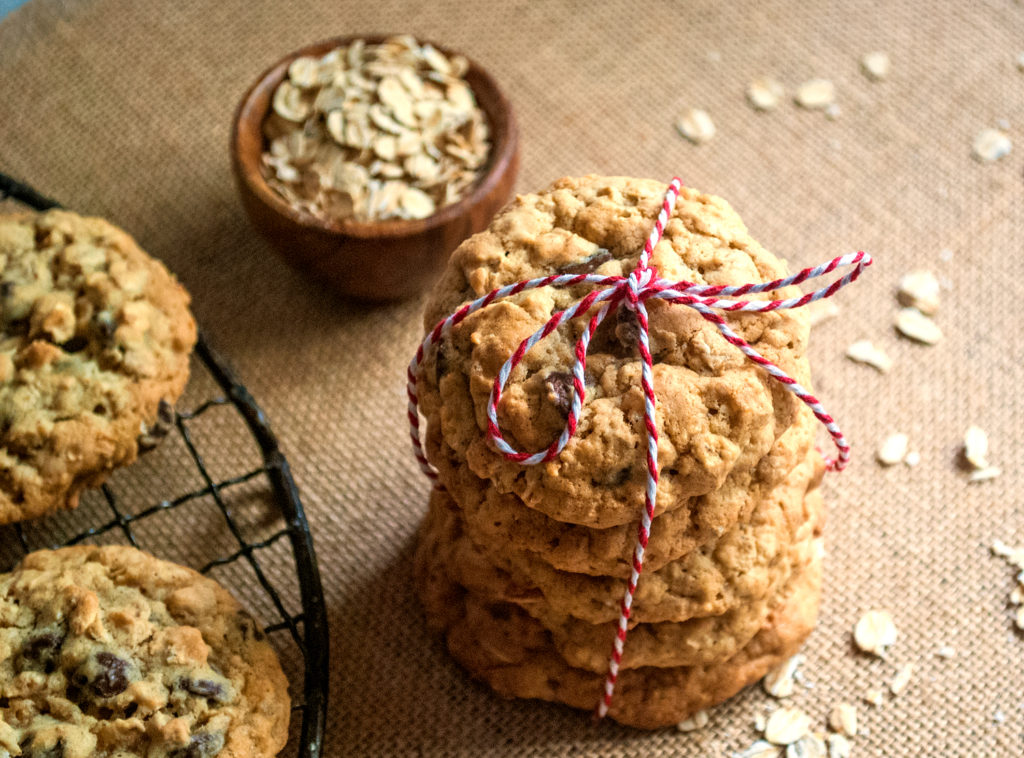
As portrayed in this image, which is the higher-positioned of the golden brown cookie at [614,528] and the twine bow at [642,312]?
the twine bow at [642,312]

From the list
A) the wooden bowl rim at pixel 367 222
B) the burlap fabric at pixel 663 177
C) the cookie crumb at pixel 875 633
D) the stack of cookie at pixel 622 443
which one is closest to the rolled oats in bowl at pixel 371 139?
the wooden bowl rim at pixel 367 222

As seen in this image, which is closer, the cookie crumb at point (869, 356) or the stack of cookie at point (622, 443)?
the stack of cookie at point (622, 443)

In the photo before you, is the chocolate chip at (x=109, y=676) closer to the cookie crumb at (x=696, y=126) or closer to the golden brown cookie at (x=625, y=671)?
the golden brown cookie at (x=625, y=671)

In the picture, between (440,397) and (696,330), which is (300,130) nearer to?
(440,397)

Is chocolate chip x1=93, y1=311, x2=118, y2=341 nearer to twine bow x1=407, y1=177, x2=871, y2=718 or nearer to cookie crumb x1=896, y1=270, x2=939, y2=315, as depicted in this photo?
twine bow x1=407, y1=177, x2=871, y2=718

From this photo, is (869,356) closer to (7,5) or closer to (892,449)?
(892,449)

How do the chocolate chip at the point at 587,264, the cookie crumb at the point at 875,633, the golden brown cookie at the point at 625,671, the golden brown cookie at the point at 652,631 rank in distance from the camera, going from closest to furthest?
the chocolate chip at the point at 587,264
the golden brown cookie at the point at 652,631
the golden brown cookie at the point at 625,671
the cookie crumb at the point at 875,633
